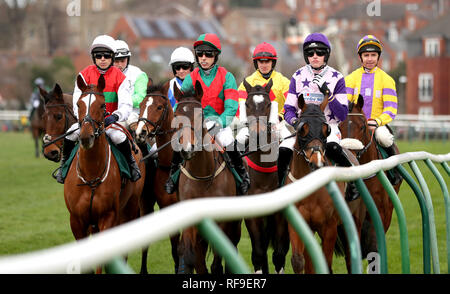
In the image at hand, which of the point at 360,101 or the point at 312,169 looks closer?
the point at 312,169

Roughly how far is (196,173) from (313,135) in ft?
4.17

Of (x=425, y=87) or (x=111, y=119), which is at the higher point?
(x=111, y=119)

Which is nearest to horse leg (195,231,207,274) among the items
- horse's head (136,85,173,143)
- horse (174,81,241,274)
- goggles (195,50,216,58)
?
horse (174,81,241,274)

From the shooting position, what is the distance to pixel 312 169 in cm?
656

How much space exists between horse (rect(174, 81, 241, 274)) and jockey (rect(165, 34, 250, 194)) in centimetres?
20

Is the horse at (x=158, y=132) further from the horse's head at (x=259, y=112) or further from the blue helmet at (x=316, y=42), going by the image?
the blue helmet at (x=316, y=42)

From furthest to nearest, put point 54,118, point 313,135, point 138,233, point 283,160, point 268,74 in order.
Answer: point 54,118 → point 268,74 → point 283,160 → point 313,135 → point 138,233

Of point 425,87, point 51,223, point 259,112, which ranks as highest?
point 259,112

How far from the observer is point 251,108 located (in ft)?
23.8

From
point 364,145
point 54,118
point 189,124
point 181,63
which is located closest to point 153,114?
point 189,124

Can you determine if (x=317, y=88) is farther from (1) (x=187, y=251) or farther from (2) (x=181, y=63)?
(2) (x=181, y=63)

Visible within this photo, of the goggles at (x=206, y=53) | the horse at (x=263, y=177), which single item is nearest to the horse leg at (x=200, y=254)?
the horse at (x=263, y=177)

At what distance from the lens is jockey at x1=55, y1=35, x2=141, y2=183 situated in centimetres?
786

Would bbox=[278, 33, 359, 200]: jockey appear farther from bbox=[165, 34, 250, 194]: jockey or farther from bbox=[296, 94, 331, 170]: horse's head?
bbox=[296, 94, 331, 170]: horse's head
